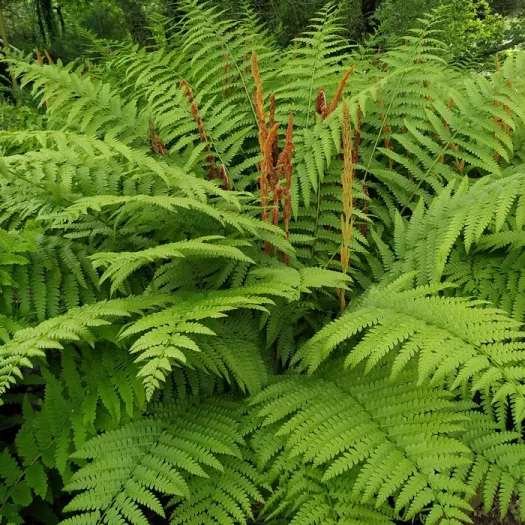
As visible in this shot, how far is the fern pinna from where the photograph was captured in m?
1.23

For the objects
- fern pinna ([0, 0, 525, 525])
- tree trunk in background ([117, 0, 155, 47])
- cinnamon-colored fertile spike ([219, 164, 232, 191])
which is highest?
tree trunk in background ([117, 0, 155, 47])

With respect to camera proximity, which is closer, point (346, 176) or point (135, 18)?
point (346, 176)

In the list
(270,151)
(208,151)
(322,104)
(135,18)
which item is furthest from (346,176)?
(135,18)

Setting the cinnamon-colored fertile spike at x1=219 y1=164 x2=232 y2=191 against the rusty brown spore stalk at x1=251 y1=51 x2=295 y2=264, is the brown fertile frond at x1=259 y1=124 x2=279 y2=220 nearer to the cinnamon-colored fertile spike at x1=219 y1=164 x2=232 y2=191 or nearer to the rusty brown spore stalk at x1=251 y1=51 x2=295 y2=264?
the rusty brown spore stalk at x1=251 y1=51 x2=295 y2=264

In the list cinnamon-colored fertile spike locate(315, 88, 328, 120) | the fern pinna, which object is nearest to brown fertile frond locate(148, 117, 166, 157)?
the fern pinna

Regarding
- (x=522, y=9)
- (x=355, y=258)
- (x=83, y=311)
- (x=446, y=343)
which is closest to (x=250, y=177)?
(x=355, y=258)

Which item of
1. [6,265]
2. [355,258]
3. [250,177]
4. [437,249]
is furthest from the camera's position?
[250,177]

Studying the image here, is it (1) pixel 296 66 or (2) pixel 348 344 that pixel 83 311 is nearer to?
(2) pixel 348 344

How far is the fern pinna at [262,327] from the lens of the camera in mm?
1229

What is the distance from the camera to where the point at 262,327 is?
168cm

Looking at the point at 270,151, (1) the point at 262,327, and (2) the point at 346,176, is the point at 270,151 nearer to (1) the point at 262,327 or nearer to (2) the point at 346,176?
(2) the point at 346,176

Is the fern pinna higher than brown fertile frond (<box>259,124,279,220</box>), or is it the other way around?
brown fertile frond (<box>259,124,279,220</box>)

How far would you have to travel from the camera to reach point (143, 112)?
2.27 metres

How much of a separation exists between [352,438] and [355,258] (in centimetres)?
82
